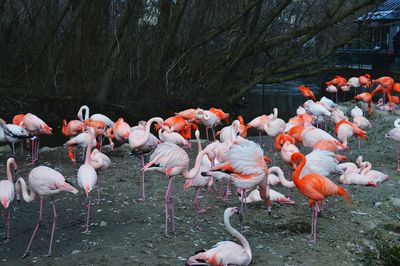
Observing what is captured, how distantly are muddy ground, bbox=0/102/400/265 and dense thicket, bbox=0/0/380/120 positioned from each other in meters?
4.38

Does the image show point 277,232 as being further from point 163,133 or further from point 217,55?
point 217,55

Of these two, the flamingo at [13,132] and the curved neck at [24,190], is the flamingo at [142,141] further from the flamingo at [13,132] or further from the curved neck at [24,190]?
the curved neck at [24,190]

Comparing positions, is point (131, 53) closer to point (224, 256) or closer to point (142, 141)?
point (142, 141)

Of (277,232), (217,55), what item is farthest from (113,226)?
(217,55)

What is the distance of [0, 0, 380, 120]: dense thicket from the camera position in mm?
12414

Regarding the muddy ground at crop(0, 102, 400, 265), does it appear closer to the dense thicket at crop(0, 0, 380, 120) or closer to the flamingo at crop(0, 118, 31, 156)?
the flamingo at crop(0, 118, 31, 156)

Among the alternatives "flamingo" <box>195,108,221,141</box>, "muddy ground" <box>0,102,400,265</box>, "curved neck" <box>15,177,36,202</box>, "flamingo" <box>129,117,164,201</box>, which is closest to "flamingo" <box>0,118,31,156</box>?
"muddy ground" <box>0,102,400,265</box>

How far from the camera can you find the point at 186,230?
6527mm

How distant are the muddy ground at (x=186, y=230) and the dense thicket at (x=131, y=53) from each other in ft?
14.4

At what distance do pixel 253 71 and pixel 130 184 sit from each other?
9.00m

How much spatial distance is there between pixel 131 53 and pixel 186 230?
7727mm

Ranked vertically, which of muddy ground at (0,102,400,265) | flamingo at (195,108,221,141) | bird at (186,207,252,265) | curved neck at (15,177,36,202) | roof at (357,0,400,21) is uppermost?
roof at (357,0,400,21)

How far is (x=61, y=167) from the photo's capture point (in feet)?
31.3

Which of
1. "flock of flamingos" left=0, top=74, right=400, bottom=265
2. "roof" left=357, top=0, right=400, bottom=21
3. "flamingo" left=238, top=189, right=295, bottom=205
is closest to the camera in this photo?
"flock of flamingos" left=0, top=74, right=400, bottom=265
